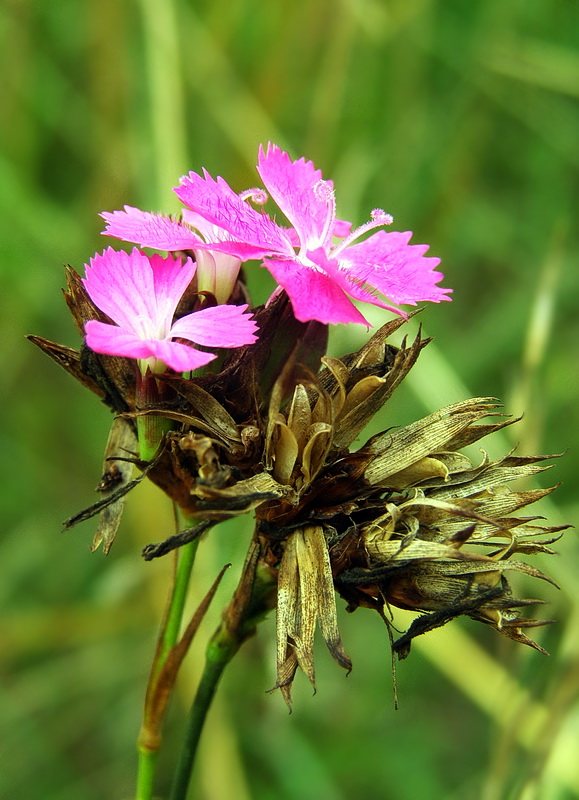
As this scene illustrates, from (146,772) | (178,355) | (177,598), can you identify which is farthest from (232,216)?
(146,772)

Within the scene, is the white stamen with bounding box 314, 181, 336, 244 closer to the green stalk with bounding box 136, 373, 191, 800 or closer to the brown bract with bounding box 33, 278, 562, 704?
the brown bract with bounding box 33, 278, 562, 704

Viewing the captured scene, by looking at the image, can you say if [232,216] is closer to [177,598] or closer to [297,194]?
[297,194]

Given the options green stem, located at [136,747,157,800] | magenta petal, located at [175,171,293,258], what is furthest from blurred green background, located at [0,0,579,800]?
magenta petal, located at [175,171,293,258]

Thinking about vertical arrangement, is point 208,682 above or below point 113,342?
below

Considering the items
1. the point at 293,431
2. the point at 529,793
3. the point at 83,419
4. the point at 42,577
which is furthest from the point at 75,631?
the point at 293,431

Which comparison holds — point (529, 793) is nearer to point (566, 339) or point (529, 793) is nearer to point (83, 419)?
point (566, 339)

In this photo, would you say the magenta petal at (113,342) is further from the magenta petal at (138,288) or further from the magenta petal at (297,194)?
the magenta petal at (297,194)

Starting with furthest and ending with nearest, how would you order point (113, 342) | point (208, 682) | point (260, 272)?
1. point (260, 272)
2. point (208, 682)
3. point (113, 342)
